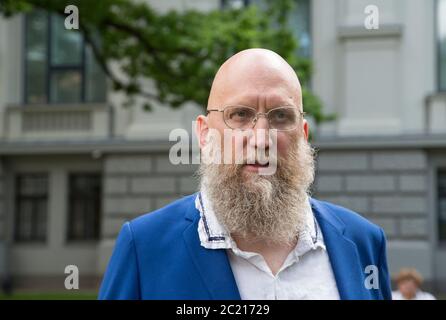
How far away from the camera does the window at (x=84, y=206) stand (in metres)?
18.7

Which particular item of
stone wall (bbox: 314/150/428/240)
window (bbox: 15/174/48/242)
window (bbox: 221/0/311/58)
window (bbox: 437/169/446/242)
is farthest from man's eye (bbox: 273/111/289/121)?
window (bbox: 15/174/48/242)

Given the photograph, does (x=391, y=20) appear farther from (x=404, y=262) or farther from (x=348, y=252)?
(x=348, y=252)

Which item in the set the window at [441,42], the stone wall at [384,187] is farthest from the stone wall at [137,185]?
the window at [441,42]

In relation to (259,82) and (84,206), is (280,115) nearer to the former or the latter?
(259,82)

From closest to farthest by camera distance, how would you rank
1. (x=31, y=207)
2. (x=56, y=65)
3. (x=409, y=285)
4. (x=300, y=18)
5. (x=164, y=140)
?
(x=409, y=285), (x=164, y=140), (x=300, y=18), (x=31, y=207), (x=56, y=65)

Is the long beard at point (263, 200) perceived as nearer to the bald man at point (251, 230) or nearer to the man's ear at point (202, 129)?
the bald man at point (251, 230)

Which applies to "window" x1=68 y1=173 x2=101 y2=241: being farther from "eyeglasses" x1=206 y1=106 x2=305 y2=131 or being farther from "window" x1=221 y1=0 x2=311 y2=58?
"eyeglasses" x1=206 y1=106 x2=305 y2=131

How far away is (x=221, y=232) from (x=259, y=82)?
39 centimetres

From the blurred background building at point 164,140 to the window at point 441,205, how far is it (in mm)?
37

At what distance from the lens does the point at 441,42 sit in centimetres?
1681

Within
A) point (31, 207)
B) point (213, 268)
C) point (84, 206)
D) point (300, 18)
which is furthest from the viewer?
point (31, 207)

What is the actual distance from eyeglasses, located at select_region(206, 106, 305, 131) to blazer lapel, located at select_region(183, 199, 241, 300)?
30cm

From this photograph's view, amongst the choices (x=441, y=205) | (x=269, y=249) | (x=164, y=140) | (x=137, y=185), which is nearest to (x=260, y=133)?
(x=269, y=249)

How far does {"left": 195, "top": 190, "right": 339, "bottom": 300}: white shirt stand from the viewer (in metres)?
1.92
